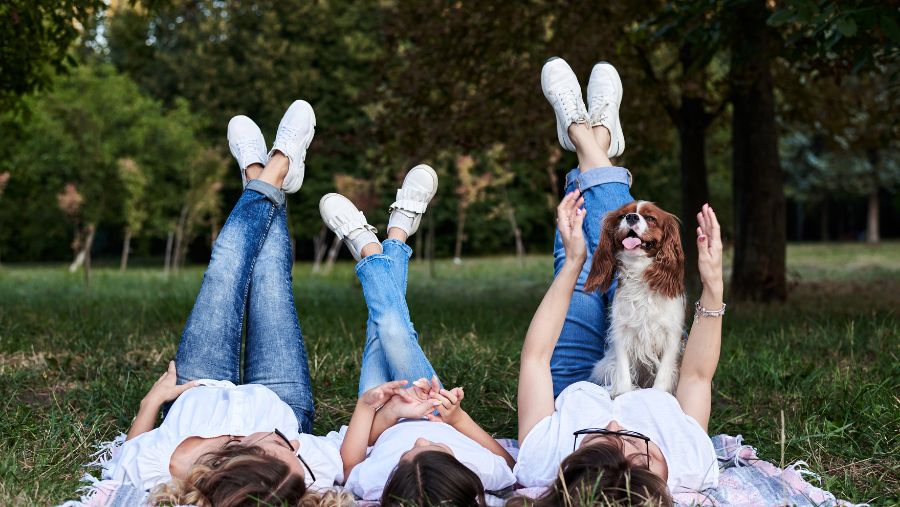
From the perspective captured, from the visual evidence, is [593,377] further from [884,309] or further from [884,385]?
[884,309]

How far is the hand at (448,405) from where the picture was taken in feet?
11.2

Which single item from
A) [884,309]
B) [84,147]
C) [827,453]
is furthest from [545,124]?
[84,147]

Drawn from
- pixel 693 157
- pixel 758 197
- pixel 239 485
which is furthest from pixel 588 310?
pixel 693 157

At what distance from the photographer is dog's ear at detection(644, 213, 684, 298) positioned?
3.75 m

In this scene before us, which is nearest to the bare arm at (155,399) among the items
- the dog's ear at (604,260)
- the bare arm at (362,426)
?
the bare arm at (362,426)

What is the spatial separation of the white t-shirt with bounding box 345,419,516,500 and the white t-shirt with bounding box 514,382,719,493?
0.12 meters

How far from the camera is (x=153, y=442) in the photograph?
3354mm

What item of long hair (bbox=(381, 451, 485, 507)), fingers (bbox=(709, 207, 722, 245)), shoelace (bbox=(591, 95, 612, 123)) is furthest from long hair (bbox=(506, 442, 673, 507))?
shoelace (bbox=(591, 95, 612, 123))

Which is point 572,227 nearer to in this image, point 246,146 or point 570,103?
point 570,103

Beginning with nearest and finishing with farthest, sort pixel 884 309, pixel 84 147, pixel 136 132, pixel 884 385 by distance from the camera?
pixel 884 385, pixel 884 309, pixel 84 147, pixel 136 132

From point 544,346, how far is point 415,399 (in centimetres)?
55

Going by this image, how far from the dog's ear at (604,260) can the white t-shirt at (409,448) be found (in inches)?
36.8

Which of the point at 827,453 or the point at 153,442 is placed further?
the point at 827,453

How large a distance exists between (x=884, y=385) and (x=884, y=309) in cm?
489
